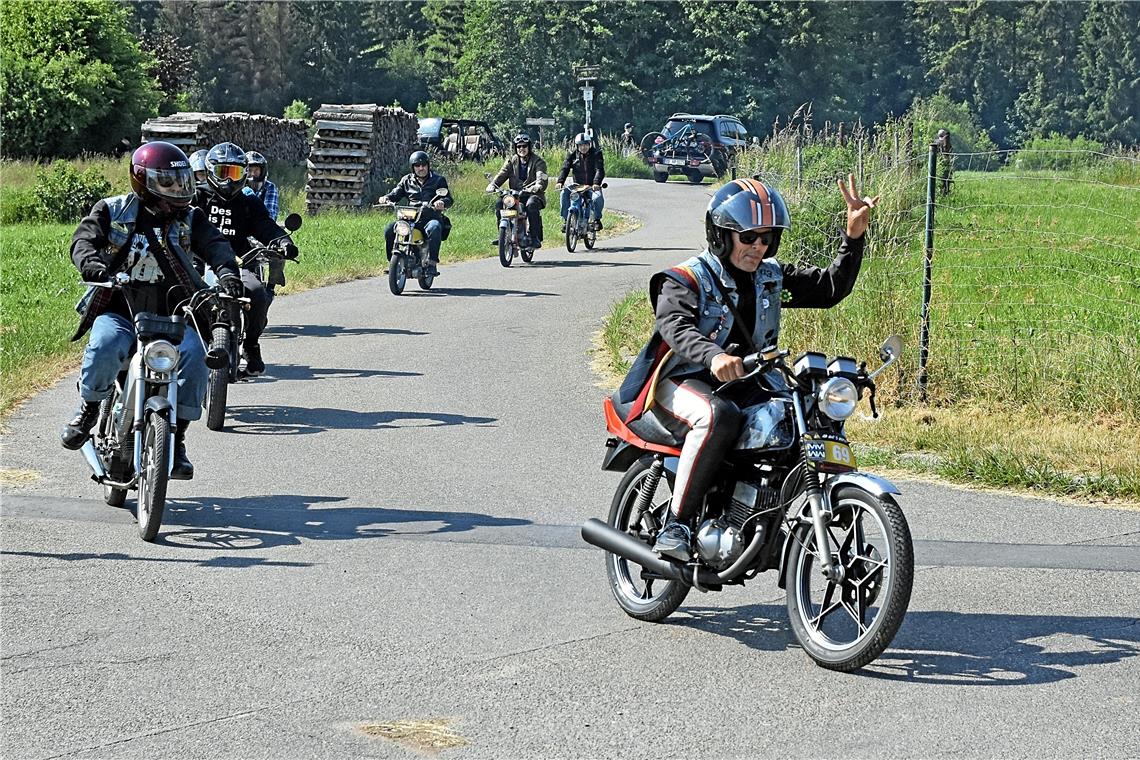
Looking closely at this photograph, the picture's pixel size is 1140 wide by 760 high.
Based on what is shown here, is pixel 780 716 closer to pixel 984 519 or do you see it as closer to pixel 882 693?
pixel 882 693

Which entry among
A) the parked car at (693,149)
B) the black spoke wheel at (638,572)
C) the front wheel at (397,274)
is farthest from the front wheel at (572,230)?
the parked car at (693,149)

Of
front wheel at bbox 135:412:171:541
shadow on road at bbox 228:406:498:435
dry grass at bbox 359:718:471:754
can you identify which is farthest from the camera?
shadow on road at bbox 228:406:498:435

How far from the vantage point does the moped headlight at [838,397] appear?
565cm

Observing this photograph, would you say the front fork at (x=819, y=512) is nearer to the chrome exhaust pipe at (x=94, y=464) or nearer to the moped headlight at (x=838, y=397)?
the moped headlight at (x=838, y=397)

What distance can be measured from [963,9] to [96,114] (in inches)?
2587

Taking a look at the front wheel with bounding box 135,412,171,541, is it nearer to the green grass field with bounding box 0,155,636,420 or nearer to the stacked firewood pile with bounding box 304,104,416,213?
the green grass field with bounding box 0,155,636,420

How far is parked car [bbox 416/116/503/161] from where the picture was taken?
49344 mm

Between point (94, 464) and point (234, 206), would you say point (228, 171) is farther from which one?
point (94, 464)


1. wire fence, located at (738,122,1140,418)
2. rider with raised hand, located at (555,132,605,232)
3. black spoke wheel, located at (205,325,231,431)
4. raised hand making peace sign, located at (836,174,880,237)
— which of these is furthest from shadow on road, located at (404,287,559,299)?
raised hand making peace sign, located at (836,174,880,237)

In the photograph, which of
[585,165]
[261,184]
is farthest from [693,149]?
[261,184]

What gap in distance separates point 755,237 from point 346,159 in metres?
30.9

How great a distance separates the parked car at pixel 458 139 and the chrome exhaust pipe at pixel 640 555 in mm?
41291

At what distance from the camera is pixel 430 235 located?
67.1 ft

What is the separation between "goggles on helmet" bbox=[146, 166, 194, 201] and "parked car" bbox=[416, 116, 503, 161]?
1536 inches
